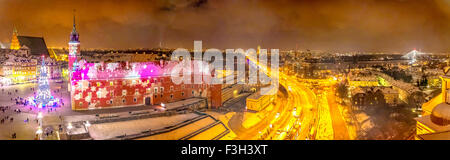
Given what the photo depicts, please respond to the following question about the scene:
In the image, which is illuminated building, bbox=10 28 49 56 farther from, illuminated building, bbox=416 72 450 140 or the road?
illuminated building, bbox=416 72 450 140

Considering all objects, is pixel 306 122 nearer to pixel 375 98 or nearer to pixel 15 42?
pixel 375 98

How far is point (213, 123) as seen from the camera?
15.6 metres

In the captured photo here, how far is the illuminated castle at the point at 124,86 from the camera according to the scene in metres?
17.7

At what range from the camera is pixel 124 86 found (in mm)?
18812

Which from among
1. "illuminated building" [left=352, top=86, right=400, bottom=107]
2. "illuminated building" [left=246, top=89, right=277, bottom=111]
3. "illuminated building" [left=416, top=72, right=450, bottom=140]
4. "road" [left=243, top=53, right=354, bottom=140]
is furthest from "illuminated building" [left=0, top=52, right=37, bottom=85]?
"illuminated building" [left=416, top=72, right=450, bottom=140]

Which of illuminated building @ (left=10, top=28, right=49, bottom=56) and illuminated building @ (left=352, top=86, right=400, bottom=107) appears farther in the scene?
illuminated building @ (left=10, top=28, right=49, bottom=56)

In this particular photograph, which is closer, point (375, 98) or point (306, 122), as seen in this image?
point (306, 122)

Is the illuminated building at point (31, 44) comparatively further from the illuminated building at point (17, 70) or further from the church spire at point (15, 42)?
the illuminated building at point (17, 70)

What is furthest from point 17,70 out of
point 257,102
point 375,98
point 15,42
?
point 375,98

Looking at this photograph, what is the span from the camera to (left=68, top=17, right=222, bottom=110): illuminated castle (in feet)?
58.1

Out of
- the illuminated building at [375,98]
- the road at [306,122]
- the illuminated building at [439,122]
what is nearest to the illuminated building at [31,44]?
the road at [306,122]
